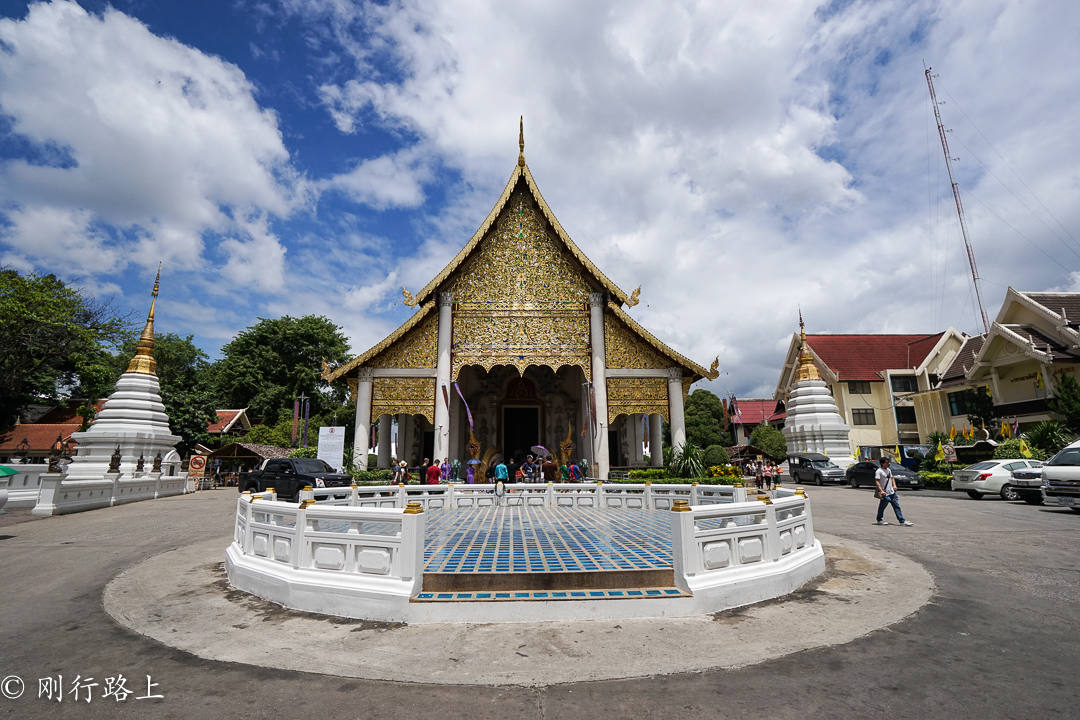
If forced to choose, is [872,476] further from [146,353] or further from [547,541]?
[146,353]

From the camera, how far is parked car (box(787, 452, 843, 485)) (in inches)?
873

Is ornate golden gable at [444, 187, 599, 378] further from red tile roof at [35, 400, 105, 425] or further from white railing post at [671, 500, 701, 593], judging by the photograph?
red tile roof at [35, 400, 105, 425]

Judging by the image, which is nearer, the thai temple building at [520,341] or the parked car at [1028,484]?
the parked car at [1028,484]

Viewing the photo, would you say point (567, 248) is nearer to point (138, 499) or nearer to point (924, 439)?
point (138, 499)

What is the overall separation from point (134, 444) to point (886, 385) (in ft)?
129

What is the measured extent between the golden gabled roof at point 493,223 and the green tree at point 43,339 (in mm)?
22249

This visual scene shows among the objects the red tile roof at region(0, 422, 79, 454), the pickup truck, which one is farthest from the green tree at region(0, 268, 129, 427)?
the pickup truck

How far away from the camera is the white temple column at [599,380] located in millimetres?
17547

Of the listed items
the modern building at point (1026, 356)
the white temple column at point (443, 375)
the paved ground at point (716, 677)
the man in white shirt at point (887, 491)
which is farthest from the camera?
the modern building at point (1026, 356)

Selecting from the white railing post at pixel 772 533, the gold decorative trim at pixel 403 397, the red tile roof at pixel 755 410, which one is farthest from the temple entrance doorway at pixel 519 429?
the red tile roof at pixel 755 410

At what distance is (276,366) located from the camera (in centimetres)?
3972

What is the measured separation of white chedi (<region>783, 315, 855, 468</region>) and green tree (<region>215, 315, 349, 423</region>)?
106 ft

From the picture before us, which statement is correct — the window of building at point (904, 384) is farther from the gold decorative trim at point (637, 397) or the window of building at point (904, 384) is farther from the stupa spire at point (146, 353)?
the stupa spire at point (146, 353)

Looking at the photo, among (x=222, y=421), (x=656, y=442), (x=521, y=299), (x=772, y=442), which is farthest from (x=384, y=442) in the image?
(x=772, y=442)
